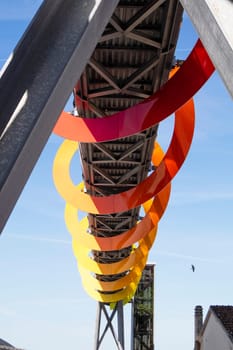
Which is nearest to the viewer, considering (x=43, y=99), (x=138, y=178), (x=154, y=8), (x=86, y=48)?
(x=43, y=99)

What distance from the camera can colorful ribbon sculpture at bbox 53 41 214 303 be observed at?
10.1 metres

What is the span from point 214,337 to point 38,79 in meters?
19.0

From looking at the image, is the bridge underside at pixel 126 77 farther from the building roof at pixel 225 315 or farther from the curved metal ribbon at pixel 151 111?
the building roof at pixel 225 315

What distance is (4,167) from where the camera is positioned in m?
3.34

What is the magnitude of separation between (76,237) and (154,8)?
1290cm

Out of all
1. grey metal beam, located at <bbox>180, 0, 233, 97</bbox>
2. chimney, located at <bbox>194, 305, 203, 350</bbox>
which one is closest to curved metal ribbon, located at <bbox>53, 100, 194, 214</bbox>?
grey metal beam, located at <bbox>180, 0, 233, 97</bbox>

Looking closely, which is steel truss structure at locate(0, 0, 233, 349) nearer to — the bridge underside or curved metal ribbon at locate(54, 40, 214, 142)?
the bridge underside

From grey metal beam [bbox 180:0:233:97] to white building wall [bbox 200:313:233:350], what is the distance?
16314 mm

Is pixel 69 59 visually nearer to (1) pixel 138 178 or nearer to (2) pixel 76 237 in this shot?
(1) pixel 138 178

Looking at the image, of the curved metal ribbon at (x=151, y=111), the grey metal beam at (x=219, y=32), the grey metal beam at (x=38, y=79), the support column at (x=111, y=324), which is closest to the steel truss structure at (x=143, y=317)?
the support column at (x=111, y=324)

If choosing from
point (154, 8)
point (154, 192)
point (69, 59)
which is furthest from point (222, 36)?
point (154, 192)

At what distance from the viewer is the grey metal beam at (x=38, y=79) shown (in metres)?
3.44

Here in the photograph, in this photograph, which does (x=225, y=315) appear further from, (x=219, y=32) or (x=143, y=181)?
(x=219, y=32)

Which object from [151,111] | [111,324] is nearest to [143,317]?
[111,324]
